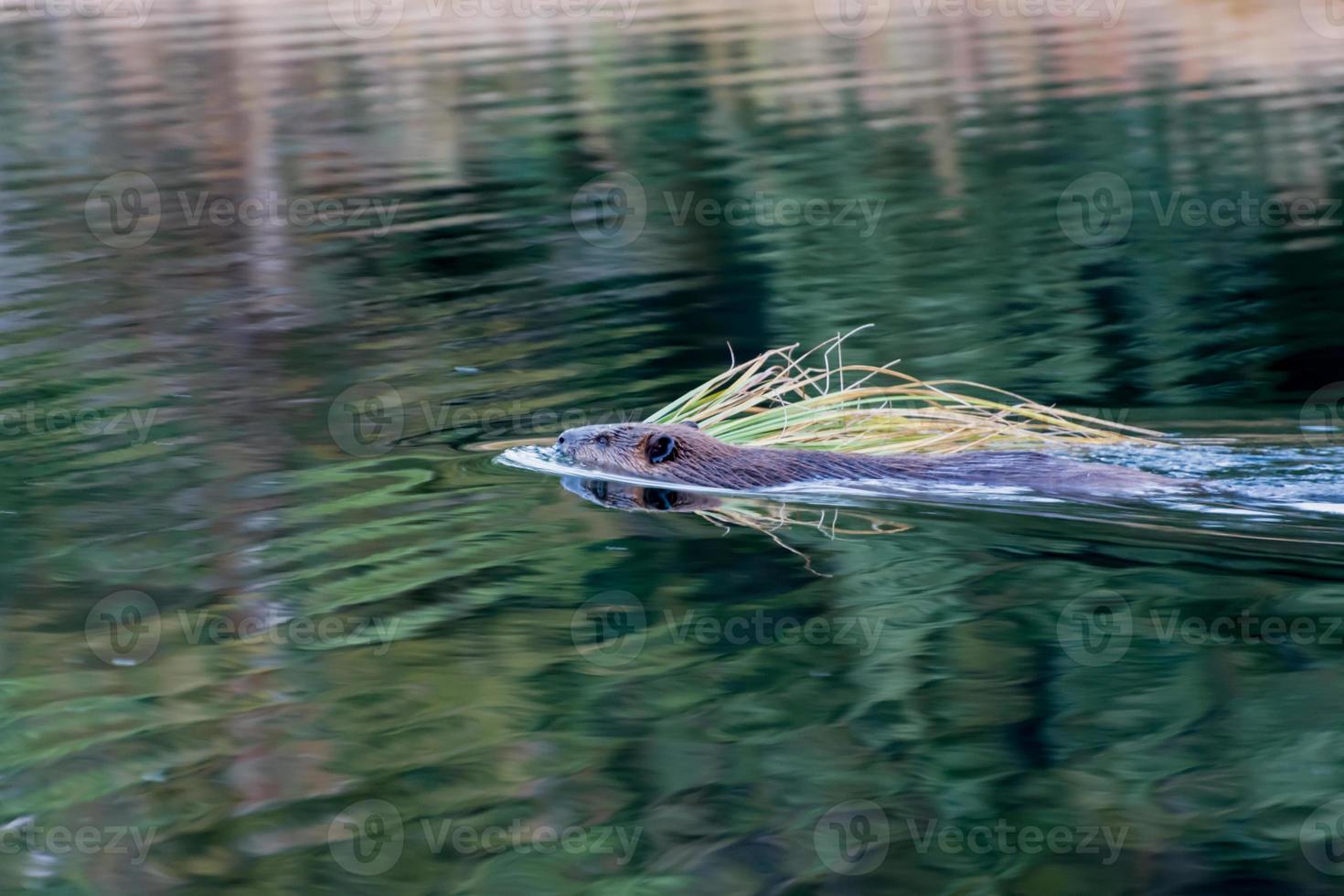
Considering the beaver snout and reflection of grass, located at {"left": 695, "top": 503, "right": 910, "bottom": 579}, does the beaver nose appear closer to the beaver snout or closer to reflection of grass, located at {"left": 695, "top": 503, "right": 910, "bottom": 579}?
the beaver snout

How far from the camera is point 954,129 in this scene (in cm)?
1681

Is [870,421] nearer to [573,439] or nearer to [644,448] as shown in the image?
[644,448]

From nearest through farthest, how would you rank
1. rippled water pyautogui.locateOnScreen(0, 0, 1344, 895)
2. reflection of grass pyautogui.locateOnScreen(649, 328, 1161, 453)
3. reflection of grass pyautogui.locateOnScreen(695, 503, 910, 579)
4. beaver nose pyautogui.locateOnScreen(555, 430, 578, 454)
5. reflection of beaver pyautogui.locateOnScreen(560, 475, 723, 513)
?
rippled water pyautogui.locateOnScreen(0, 0, 1344, 895) < reflection of grass pyautogui.locateOnScreen(695, 503, 910, 579) < reflection of beaver pyautogui.locateOnScreen(560, 475, 723, 513) < reflection of grass pyautogui.locateOnScreen(649, 328, 1161, 453) < beaver nose pyautogui.locateOnScreen(555, 430, 578, 454)

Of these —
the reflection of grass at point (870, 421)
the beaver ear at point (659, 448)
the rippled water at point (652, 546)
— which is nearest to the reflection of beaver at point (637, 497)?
the rippled water at point (652, 546)

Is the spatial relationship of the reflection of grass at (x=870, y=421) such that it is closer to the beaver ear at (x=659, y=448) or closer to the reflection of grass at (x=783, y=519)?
the beaver ear at (x=659, y=448)

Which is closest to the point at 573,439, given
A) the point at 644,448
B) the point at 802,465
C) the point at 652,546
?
the point at 644,448

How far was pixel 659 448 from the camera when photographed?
6.72 m

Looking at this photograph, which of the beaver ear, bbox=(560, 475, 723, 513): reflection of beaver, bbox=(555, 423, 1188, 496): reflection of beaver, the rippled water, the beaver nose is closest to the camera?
the rippled water

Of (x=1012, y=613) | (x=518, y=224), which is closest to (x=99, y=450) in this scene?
(x=1012, y=613)

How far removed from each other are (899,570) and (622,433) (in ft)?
5.43

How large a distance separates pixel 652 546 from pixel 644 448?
2.75ft

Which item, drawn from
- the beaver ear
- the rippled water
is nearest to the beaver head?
the beaver ear

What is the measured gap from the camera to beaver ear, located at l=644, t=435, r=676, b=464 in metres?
6.67

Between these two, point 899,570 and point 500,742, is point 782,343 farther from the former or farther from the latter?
point 500,742
